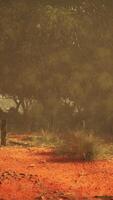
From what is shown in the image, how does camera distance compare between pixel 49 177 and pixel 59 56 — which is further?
pixel 59 56

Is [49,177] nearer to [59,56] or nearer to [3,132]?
[3,132]

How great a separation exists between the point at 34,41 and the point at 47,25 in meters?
1.16

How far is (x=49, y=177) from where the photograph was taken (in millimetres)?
12547

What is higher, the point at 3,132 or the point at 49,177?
the point at 49,177

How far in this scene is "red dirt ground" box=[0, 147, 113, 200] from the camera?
10516 mm

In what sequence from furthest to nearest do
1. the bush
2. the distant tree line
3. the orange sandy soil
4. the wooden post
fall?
the distant tree line, the wooden post, the bush, the orange sandy soil

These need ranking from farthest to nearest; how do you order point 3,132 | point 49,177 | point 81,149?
1. point 3,132
2. point 81,149
3. point 49,177

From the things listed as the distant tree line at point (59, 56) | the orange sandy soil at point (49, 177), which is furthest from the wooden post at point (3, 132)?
the distant tree line at point (59, 56)

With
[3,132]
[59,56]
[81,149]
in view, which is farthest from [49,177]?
[59,56]

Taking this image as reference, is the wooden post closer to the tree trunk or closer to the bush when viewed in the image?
the tree trunk

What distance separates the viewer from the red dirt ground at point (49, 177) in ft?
34.5

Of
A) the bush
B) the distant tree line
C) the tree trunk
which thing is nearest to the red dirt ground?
the bush

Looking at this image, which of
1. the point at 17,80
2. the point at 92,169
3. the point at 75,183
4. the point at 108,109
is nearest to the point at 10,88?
the point at 17,80

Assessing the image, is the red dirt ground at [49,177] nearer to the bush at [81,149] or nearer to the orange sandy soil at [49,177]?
the orange sandy soil at [49,177]
